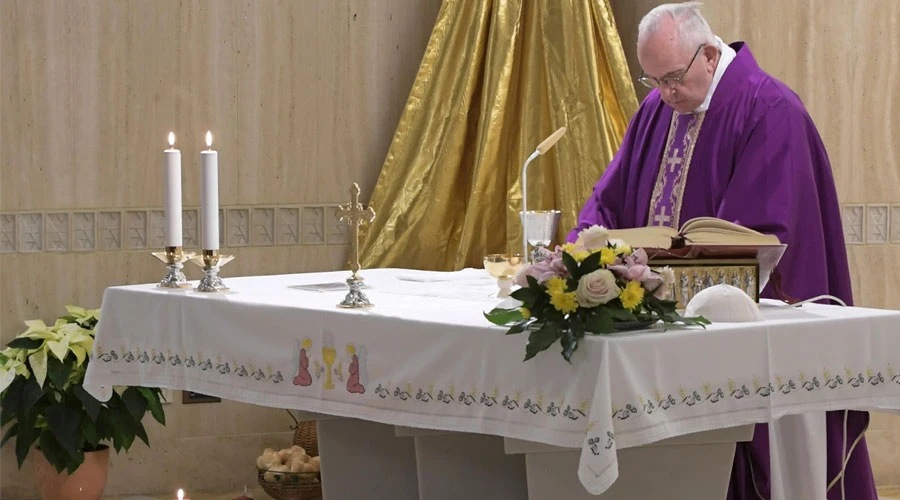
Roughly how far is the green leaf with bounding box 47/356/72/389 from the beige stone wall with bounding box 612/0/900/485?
283cm

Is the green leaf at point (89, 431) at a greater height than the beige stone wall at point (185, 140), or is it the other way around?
the beige stone wall at point (185, 140)

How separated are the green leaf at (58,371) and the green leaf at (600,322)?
3169 mm

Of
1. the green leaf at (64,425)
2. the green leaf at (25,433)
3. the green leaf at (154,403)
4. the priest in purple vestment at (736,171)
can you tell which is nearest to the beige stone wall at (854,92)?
the priest in purple vestment at (736,171)

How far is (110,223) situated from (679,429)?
3683 mm

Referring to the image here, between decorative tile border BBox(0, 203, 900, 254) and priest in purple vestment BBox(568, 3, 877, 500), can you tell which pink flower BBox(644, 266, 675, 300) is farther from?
decorative tile border BBox(0, 203, 900, 254)

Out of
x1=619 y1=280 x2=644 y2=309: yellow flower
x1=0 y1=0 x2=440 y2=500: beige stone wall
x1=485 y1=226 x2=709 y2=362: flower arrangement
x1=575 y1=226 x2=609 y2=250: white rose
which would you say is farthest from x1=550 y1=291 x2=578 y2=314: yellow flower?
x1=0 y1=0 x2=440 y2=500: beige stone wall

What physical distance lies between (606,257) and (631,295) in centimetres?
11

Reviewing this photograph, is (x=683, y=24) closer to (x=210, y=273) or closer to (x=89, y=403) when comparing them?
(x=210, y=273)

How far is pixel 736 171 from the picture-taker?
4164 millimetres

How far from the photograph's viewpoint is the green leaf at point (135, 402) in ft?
18.0

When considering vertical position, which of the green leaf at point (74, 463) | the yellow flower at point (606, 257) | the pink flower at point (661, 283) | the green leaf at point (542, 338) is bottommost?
the green leaf at point (74, 463)

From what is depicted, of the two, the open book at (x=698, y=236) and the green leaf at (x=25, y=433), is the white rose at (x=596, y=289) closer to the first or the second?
the open book at (x=698, y=236)

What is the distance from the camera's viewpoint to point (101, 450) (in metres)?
5.59

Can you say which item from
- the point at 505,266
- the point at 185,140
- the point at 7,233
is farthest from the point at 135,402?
the point at 505,266
